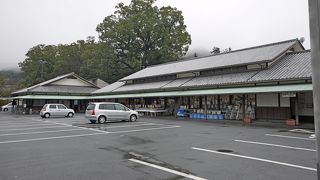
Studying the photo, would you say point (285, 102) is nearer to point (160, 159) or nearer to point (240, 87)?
point (240, 87)

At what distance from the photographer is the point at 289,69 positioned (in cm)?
1919

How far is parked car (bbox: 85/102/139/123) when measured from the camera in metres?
20.1

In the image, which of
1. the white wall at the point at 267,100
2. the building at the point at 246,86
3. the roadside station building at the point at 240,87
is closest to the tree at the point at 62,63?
the roadside station building at the point at 240,87

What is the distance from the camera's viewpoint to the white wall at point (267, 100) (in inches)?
787

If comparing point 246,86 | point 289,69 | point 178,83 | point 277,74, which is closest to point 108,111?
point 178,83

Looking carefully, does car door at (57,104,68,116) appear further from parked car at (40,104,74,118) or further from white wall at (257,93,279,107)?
white wall at (257,93,279,107)

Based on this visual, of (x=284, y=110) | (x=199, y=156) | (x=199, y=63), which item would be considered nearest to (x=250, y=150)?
(x=199, y=156)

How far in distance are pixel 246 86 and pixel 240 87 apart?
46cm

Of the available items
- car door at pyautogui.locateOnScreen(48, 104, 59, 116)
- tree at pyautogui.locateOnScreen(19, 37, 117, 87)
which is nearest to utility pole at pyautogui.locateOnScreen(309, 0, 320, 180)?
car door at pyautogui.locateOnScreen(48, 104, 59, 116)

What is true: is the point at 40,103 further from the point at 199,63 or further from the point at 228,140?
the point at 228,140

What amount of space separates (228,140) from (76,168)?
23.1 ft

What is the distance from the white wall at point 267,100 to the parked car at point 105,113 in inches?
407

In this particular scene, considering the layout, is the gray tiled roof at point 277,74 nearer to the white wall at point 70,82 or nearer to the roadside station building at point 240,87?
the roadside station building at point 240,87

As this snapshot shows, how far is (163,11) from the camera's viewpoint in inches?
1970
